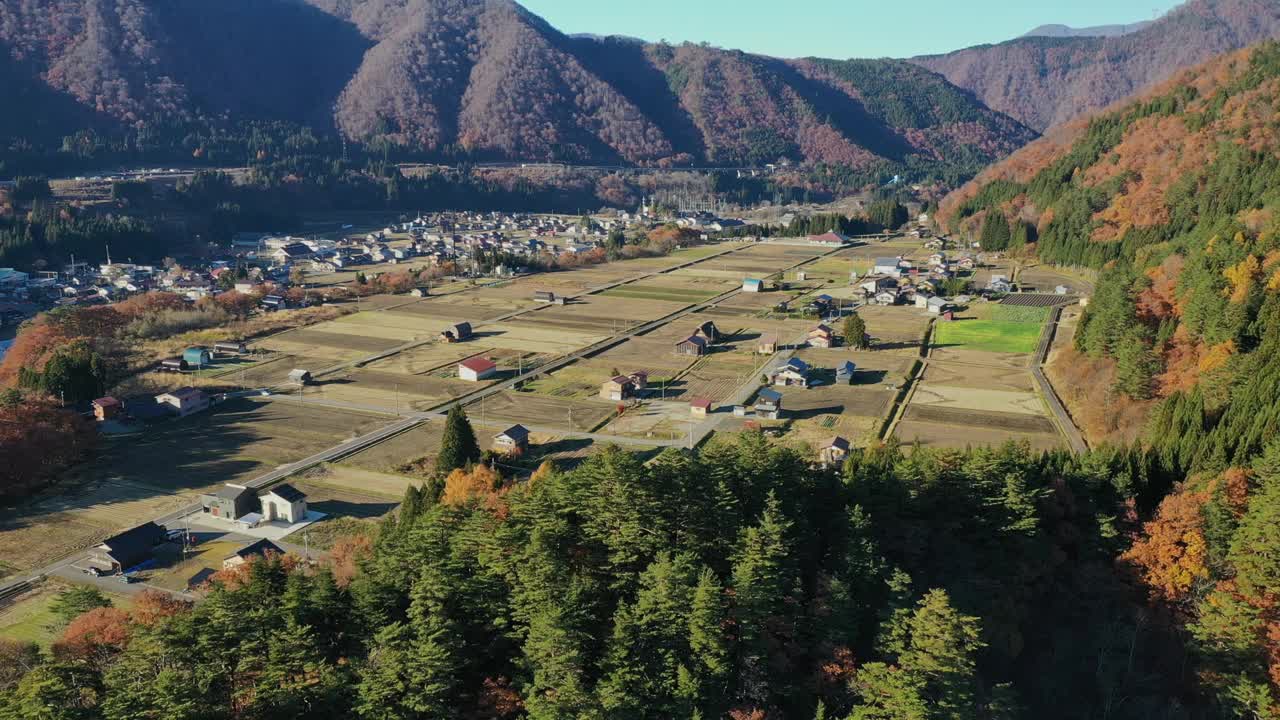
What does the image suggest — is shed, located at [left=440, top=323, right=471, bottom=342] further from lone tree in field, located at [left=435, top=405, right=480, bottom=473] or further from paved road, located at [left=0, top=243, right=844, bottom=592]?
lone tree in field, located at [left=435, top=405, right=480, bottom=473]

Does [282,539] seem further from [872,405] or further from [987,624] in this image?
[872,405]

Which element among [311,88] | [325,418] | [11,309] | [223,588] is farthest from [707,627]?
[311,88]

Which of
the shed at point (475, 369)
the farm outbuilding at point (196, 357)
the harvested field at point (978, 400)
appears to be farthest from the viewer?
the farm outbuilding at point (196, 357)

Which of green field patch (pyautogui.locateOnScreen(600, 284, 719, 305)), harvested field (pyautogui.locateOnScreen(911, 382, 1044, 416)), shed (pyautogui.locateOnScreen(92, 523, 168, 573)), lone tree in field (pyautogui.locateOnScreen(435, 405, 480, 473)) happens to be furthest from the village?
lone tree in field (pyautogui.locateOnScreen(435, 405, 480, 473))

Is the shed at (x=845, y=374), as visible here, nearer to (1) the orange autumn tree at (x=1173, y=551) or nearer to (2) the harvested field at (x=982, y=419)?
(2) the harvested field at (x=982, y=419)

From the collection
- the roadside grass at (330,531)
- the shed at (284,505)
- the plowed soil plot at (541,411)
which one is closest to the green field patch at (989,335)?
the plowed soil plot at (541,411)
